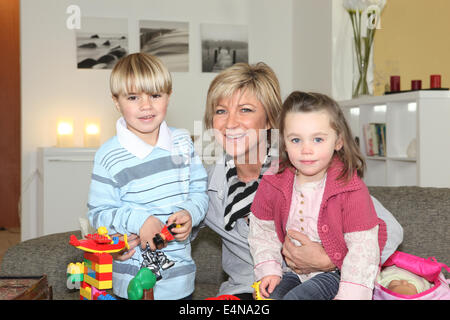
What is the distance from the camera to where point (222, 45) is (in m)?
5.03

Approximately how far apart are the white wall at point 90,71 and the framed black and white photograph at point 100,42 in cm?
5

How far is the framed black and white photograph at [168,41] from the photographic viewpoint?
487 centimetres

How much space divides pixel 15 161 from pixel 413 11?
15.7 feet

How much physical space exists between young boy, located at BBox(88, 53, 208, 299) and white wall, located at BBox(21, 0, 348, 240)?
314 cm

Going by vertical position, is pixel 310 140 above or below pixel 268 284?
above

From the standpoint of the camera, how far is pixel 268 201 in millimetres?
1594

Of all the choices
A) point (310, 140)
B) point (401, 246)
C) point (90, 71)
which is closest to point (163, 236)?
point (310, 140)

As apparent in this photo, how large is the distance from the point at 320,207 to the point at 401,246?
1.94ft

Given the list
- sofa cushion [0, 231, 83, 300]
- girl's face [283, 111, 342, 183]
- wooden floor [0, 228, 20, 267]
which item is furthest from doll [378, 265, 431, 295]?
wooden floor [0, 228, 20, 267]

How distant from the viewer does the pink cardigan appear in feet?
4.66

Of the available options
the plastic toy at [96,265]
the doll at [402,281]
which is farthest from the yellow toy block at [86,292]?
the doll at [402,281]

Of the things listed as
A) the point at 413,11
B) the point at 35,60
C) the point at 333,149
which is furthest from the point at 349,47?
the point at 333,149

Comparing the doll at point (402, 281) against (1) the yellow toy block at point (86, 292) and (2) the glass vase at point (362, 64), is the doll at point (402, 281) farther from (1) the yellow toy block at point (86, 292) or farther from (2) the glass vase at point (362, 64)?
(2) the glass vase at point (362, 64)

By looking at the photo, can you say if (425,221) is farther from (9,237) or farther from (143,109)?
(9,237)
